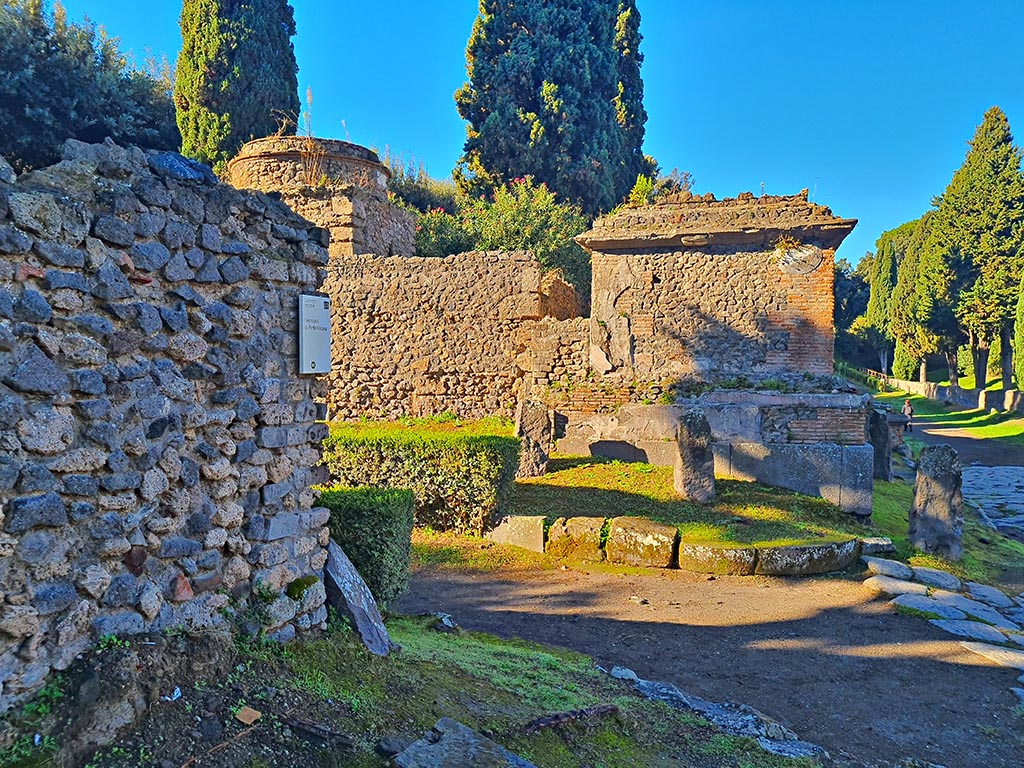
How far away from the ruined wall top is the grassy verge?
8359 millimetres

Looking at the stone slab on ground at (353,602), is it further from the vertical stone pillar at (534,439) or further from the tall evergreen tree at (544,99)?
the tall evergreen tree at (544,99)

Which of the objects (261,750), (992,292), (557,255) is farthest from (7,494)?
(992,292)

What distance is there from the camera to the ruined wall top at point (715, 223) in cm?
1106

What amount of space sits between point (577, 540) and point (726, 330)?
5.13 meters

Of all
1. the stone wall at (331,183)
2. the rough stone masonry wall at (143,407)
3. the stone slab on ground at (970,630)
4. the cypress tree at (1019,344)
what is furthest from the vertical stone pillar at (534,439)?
the cypress tree at (1019,344)

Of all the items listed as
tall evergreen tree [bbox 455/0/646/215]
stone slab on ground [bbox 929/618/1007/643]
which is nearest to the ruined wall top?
stone slab on ground [bbox 929/618/1007/643]

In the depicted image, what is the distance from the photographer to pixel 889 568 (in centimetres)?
801

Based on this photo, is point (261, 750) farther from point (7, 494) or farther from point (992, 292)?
point (992, 292)

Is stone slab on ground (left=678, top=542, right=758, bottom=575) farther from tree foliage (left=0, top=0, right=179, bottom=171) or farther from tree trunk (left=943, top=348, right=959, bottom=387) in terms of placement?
tree trunk (left=943, top=348, right=959, bottom=387)

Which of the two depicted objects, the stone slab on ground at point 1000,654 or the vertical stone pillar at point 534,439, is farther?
the vertical stone pillar at point 534,439

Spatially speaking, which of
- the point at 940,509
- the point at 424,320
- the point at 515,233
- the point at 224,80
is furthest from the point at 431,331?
the point at 224,80

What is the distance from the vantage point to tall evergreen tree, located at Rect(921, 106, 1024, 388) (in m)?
29.6

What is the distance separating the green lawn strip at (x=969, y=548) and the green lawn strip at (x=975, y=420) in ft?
48.4

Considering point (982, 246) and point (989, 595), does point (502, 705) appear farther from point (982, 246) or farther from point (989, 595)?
point (982, 246)
